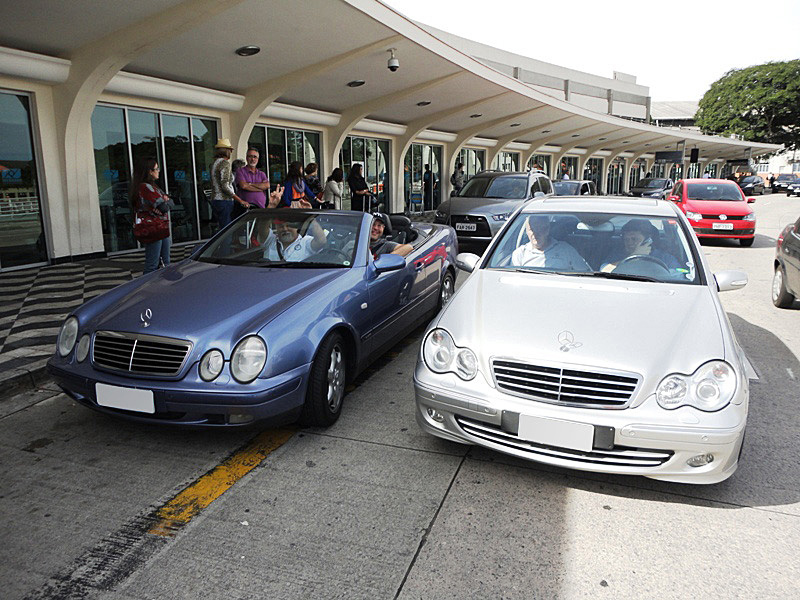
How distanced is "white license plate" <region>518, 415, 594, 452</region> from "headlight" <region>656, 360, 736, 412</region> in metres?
0.38

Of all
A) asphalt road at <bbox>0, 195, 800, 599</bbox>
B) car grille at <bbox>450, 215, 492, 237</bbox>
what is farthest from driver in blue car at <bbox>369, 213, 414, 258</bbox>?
car grille at <bbox>450, 215, 492, 237</bbox>

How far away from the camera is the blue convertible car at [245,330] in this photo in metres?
3.16

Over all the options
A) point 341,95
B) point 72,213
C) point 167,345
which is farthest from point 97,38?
point 167,345

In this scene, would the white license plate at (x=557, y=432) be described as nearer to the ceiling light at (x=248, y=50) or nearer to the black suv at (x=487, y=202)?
the black suv at (x=487, y=202)

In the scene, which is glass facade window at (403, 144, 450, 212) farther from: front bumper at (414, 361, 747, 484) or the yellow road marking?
front bumper at (414, 361, 747, 484)

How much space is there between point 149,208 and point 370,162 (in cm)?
1327

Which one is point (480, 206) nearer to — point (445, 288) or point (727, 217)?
point (445, 288)

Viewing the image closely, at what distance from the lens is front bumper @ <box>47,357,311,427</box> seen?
3.10 m

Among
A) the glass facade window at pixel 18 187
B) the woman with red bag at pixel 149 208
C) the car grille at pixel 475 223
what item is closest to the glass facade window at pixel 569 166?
the car grille at pixel 475 223

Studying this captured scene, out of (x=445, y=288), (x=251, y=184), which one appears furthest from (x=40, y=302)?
(x=445, y=288)

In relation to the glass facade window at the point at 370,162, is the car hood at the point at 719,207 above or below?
below

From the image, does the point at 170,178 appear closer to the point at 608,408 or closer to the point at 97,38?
the point at 97,38

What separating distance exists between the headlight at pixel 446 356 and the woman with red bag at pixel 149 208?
4523 mm

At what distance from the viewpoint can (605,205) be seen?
4.47m
